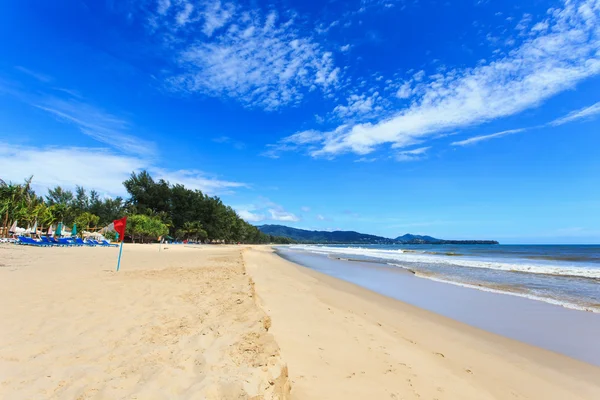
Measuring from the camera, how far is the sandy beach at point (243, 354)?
3.05 metres

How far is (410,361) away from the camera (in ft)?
15.1

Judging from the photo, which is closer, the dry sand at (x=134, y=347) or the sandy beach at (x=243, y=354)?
the dry sand at (x=134, y=347)

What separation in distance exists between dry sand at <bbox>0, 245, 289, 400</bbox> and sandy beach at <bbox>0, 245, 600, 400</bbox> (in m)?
0.02

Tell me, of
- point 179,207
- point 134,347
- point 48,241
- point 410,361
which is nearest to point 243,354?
point 134,347

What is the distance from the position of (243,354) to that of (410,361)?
2575mm

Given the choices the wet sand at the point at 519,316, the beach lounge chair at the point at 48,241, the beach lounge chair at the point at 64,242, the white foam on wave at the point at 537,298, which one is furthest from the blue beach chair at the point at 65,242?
the white foam on wave at the point at 537,298

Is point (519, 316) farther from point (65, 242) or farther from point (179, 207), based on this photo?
point (179, 207)

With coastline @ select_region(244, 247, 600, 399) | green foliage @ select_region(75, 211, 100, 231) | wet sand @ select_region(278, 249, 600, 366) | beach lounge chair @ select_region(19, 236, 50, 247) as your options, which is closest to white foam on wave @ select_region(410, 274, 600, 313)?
wet sand @ select_region(278, 249, 600, 366)

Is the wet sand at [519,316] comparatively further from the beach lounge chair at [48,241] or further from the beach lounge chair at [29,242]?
the beach lounge chair at [48,241]

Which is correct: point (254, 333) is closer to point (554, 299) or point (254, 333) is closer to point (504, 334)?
point (504, 334)

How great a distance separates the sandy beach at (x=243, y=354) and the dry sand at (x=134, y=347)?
18mm

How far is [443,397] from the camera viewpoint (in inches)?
140

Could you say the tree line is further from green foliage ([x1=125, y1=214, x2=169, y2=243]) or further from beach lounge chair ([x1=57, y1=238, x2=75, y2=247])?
beach lounge chair ([x1=57, y1=238, x2=75, y2=247])

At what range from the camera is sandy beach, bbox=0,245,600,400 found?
3055mm
